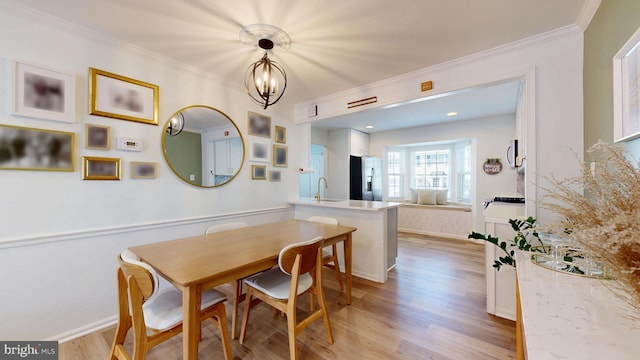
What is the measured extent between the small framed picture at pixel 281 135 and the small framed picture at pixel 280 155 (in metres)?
0.08

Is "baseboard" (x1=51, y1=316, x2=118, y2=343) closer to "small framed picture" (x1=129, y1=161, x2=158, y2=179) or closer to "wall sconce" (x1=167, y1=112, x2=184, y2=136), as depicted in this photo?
"small framed picture" (x1=129, y1=161, x2=158, y2=179)

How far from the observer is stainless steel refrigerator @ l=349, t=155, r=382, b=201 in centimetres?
545

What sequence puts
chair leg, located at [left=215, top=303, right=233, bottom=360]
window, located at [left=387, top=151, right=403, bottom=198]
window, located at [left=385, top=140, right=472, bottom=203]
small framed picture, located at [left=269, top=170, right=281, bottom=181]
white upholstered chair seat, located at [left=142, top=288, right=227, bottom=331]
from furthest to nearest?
1. window, located at [left=387, top=151, right=403, bottom=198]
2. window, located at [left=385, top=140, right=472, bottom=203]
3. small framed picture, located at [left=269, top=170, right=281, bottom=181]
4. chair leg, located at [left=215, top=303, right=233, bottom=360]
5. white upholstered chair seat, located at [left=142, top=288, right=227, bottom=331]

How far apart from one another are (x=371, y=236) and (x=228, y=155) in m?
2.01

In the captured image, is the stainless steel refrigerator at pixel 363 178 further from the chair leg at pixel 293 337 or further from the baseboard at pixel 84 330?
the baseboard at pixel 84 330

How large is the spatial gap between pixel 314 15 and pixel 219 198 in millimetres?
2121

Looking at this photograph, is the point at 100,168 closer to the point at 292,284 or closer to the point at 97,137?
the point at 97,137

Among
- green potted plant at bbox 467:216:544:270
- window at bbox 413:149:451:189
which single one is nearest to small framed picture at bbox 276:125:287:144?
green potted plant at bbox 467:216:544:270

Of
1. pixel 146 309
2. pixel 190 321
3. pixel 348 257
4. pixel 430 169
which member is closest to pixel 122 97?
pixel 146 309

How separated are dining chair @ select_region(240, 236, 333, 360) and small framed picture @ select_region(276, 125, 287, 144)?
2062 millimetres

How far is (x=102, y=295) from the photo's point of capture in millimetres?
1991

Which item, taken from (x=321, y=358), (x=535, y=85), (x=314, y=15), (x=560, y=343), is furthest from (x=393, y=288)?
(x=314, y=15)

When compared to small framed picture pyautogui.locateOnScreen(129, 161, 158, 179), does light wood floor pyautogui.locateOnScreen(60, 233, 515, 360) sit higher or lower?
lower

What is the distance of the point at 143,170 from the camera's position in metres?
2.21
